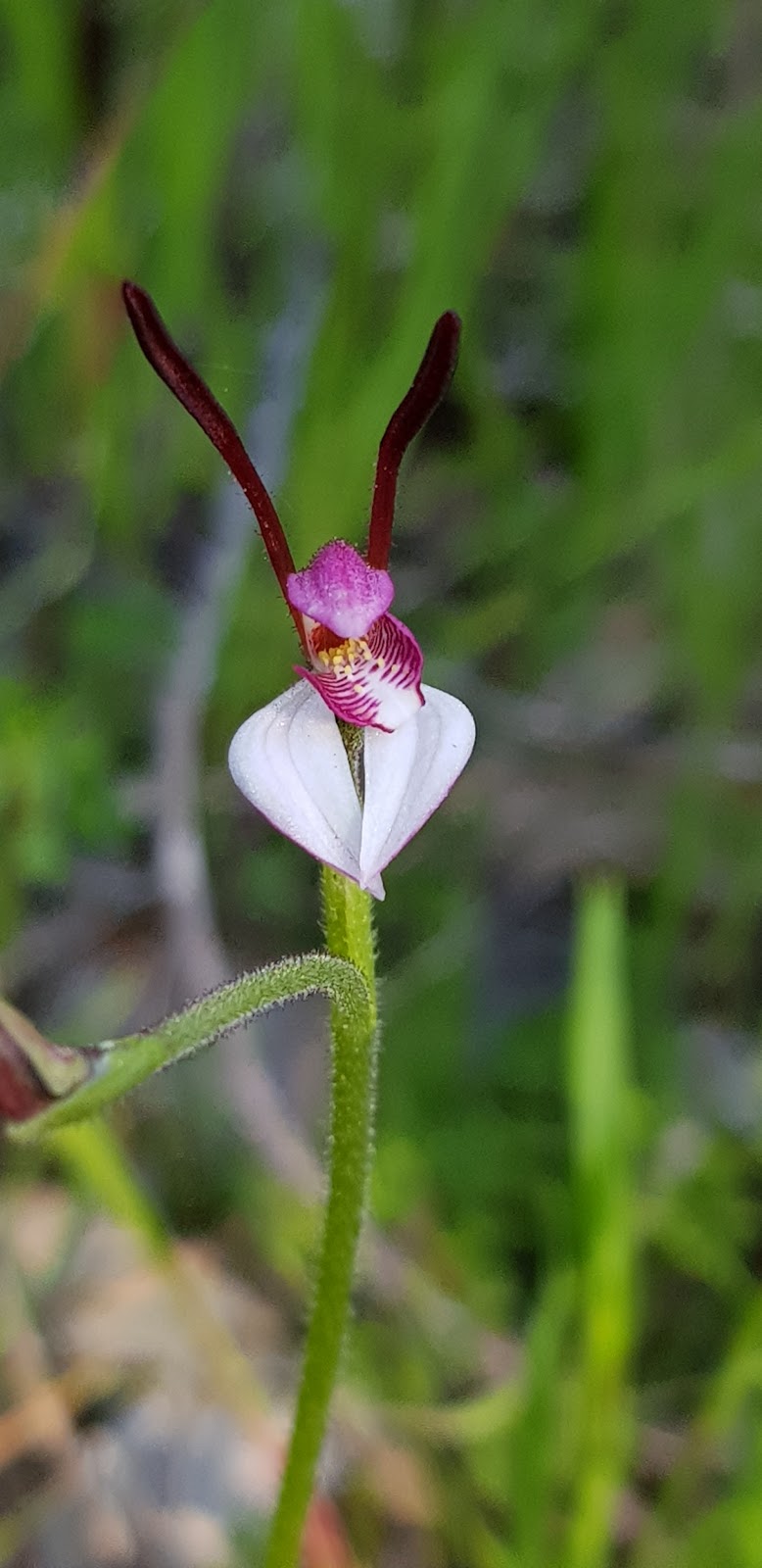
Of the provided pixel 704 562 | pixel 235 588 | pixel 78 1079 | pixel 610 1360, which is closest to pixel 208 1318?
pixel 610 1360

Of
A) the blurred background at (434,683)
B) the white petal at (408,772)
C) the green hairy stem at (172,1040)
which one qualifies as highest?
the white petal at (408,772)

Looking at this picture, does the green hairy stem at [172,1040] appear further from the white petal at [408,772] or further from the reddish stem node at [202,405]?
the reddish stem node at [202,405]

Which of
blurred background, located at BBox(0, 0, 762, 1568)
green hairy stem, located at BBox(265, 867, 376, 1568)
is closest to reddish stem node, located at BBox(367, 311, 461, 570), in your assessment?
green hairy stem, located at BBox(265, 867, 376, 1568)

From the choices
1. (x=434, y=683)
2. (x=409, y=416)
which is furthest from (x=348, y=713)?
(x=434, y=683)

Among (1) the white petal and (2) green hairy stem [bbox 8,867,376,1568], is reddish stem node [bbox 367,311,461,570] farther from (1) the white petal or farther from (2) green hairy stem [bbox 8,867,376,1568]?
(2) green hairy stem [bbox 8,867,376,1568]

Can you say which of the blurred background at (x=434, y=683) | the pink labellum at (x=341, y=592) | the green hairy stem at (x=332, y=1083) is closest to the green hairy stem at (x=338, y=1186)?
the green hairy stem at (x=332, y=1083)
